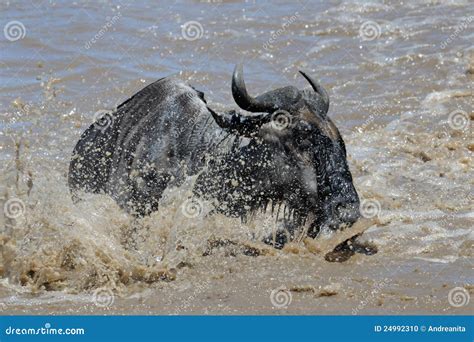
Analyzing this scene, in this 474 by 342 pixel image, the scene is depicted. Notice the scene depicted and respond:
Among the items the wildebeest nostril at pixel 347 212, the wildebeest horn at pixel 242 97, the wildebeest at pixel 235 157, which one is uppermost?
the wildebeest horn at pixel 242 97

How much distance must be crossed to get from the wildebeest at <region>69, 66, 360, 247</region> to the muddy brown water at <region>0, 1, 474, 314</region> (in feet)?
0.67

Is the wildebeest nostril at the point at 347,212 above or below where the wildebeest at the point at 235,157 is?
below

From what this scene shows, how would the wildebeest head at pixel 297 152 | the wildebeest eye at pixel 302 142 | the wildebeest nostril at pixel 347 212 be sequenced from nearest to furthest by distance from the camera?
the wildebeest nostril at pixel 347 212 → the wildebeest head at pixel 297 152 → the wildebeest eye at pixel 302 142

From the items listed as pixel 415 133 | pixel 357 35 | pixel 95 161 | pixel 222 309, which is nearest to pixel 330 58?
pixel 357 35

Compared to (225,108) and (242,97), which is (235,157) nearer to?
(242,97)

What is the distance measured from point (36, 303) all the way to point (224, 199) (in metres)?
1.98

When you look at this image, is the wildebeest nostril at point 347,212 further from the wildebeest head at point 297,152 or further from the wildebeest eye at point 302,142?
the wildebeest eye at point 302,142

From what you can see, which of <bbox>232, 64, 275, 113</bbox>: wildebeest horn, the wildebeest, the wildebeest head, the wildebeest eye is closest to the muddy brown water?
the wildebeest

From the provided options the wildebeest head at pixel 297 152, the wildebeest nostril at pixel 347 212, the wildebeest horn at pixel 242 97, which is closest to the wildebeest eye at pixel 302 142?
the wildebeest head at pixel 297 152

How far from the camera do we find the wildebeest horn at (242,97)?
896cm

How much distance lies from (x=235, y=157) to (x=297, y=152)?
20.6 inches

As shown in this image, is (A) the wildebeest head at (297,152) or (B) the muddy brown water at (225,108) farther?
(A) the wildebeest head at (297,152)

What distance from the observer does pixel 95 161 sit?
31.5ft

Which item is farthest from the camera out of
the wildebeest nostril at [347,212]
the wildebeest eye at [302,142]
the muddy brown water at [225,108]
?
the wildebeest eye at [302,142]
